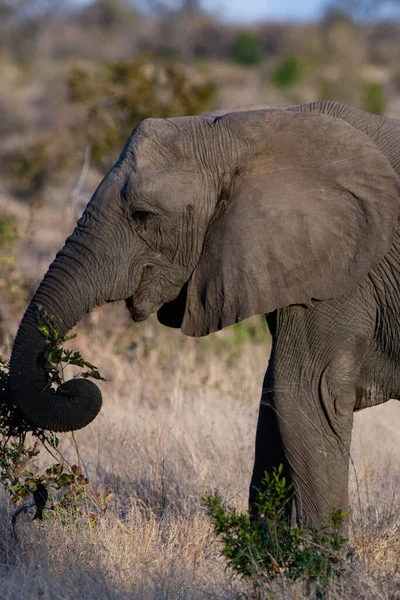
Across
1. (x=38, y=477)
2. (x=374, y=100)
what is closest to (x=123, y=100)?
(x=38, y=477)

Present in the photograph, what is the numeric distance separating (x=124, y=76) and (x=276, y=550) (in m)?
8.10

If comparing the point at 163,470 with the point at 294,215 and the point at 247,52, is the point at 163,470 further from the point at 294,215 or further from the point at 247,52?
the point at 247,52

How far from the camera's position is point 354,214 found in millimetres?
4457

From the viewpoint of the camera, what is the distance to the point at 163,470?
6066mm

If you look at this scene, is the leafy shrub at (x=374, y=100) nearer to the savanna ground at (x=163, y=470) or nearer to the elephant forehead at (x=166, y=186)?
the savanna ground at (x=163, y=470)

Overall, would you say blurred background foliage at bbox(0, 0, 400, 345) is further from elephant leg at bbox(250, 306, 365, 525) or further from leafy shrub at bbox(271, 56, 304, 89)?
elephant leg at bbox(250, 306, 365, 525)

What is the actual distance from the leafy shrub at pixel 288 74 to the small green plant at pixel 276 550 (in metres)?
33.4

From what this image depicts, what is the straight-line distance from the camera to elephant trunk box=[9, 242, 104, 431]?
170 inches

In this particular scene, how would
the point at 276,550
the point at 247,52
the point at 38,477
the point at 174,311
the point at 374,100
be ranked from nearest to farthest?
the point at 276,550 → the point at 174,311 → the point at 38,477 → the point at 374,100 → the point at 247,52

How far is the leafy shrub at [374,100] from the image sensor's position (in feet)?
90.8

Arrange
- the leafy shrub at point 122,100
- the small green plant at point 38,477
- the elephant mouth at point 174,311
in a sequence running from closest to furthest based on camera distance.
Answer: the elephant mouth at point 174,311 → the small green plant at point 38,477 → the leafy shrub at point 122,100

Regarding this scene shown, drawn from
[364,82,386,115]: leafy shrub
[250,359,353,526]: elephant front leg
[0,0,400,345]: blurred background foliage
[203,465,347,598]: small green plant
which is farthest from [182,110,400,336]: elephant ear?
[364,82,386,115]: leafy shrub

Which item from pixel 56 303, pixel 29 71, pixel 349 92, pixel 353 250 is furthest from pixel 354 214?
pixel 29 71

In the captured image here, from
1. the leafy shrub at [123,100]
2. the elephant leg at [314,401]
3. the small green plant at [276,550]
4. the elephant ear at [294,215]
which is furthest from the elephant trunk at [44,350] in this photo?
the leafy shrub at [123,100]
